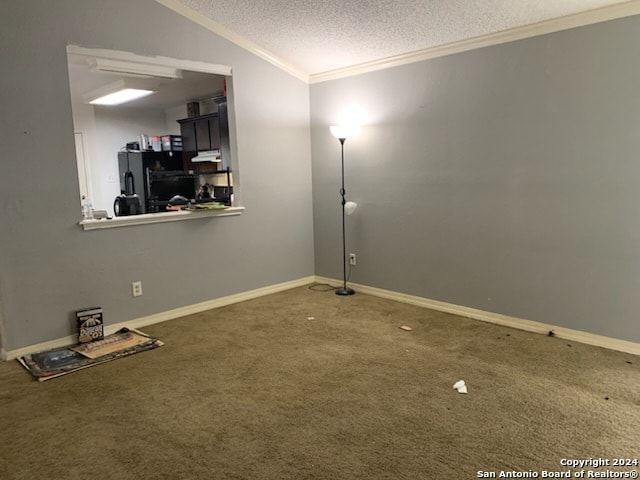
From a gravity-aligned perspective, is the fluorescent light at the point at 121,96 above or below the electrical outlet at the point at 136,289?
above

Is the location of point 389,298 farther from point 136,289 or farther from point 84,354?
point 84,354

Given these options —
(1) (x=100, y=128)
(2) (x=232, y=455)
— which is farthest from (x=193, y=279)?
(1) (x=100, y=128)

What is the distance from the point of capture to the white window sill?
11.0 ft

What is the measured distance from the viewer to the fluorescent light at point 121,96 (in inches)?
215

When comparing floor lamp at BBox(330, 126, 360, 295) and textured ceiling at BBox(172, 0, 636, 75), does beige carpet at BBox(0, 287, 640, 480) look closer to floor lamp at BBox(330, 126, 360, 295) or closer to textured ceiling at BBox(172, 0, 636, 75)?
floor lamp at BBox(330, 126, 360, 295)

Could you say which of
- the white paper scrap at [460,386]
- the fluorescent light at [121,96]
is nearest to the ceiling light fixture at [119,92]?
the fluorescent light at [121,96]

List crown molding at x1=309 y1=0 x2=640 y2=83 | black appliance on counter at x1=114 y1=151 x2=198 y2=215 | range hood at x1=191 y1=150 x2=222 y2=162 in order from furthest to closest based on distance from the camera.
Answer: black appliance on counter at x1=114 y1=151 x2=198 y2=215 < range hood at x1=191 y1=150 x2=222 y2=162 < crown molding at x1=309 y1=0 x2=640 y2=83

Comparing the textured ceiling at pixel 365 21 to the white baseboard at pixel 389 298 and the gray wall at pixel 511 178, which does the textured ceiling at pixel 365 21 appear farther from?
the white baseboard at pixel 389 298

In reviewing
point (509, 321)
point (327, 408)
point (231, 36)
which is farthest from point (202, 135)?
point (327, 408)

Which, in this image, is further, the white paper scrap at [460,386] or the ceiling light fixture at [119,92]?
the ceiling light fixture at [119,92]

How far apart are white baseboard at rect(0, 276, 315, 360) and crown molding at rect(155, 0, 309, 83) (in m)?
2.25

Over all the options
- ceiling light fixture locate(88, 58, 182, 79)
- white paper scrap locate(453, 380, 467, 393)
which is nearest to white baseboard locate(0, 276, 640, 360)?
white paper scrap locate(453, 380, 467, 393)

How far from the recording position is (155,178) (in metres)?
6.19

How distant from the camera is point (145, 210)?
20.3 feet
